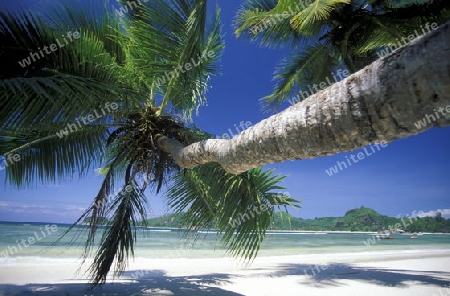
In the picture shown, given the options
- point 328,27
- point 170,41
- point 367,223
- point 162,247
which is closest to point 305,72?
point 328,27

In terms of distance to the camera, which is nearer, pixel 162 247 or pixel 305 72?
pixel 305 72

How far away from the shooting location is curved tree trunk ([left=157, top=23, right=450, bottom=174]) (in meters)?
0.95

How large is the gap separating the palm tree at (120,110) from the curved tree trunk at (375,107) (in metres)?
2.23

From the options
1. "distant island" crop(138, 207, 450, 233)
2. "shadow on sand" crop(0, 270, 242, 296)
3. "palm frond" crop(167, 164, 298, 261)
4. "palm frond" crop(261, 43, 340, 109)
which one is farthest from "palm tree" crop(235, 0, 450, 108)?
"distant island" crop(138, 207, 450, 233)

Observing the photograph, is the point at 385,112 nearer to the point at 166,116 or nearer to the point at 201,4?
the point at 201,4

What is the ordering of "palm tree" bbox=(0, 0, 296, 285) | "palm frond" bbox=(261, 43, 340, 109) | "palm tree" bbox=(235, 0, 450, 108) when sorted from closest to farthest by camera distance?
"palm tree" bbox=(0, 0, 296, 285) < "palm tree" bbox=(235, 0, 450, 108) < "palm frond" bbox=(261, 43, 340, 109)

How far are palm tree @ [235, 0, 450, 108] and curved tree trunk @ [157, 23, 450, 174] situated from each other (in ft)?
12.4

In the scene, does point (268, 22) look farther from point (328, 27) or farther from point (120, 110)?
point (120, 110)

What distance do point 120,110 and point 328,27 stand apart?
5.51m

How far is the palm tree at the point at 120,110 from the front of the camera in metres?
3.07

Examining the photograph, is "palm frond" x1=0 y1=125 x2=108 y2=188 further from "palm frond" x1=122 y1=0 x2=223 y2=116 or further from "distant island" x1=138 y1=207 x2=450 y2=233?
"distant island" x1=138 y1=207 x2=450 y2=233

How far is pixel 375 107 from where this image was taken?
1162 millimetres

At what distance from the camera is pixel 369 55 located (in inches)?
287

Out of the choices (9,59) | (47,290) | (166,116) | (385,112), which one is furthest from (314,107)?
(47,290)
